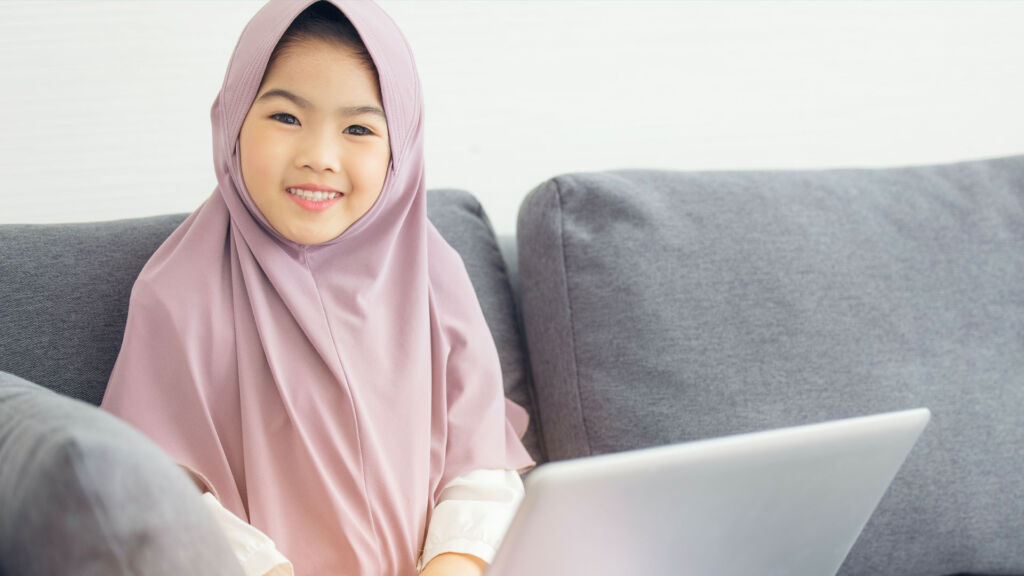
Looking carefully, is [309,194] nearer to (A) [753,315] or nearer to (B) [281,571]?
(B) [281,571]

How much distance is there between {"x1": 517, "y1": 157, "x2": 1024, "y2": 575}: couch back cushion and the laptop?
47cm

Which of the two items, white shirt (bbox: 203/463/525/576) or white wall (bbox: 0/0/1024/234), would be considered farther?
white wall (bbox: 0/0/1024/234)

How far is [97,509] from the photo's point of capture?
0.52 m

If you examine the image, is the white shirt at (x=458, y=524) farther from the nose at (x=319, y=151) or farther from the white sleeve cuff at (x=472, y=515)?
the nose at (x=319, y=151)

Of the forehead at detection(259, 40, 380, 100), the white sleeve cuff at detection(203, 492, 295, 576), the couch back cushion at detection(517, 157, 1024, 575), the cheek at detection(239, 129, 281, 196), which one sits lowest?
the white sleeve cuff at detection(203, 492, 295, 576)

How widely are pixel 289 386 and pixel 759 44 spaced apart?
4.04 feet

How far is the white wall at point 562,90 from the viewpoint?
4.60 feet

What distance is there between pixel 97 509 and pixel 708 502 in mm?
451

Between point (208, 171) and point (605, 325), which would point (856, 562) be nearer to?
point (605, 325)

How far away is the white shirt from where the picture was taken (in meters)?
0.91

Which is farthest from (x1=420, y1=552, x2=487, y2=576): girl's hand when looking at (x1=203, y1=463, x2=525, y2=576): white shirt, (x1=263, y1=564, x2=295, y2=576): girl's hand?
(x1=263, y1=564, x2=295, y2=576): girl's hand

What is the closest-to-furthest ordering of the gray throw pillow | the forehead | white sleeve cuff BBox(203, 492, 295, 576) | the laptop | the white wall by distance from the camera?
1. the gray throw pillow
2. the laptop
3. white sleeve cuff BBox(203, 492, 295, 576)
4. the forehead
5. the white wall

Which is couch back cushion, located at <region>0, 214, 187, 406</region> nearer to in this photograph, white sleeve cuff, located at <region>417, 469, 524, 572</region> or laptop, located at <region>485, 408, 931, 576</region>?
white sleeve cuff, located at <region>417, 469, 524, 572</region>

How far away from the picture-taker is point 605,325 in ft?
4.27
